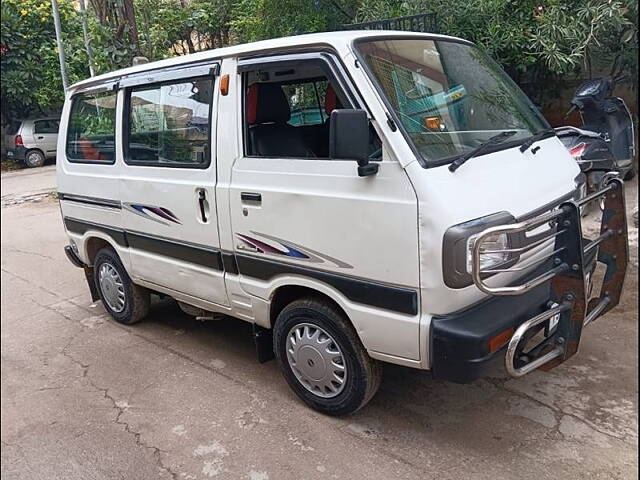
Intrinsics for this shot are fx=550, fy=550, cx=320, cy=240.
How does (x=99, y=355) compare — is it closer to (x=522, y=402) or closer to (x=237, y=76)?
(x=237, y=76)

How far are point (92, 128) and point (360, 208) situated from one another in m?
2.92

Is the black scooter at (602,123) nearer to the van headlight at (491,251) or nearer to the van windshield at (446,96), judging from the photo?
the van windshield at (446,96)

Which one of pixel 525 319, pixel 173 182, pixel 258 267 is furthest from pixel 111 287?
pixel 525 319

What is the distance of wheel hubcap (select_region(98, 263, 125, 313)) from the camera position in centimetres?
473

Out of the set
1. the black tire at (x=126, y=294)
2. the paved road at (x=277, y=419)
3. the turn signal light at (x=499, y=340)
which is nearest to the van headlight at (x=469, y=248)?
the turn signal light at (x=499, y=340)

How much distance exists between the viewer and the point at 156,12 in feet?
16.5

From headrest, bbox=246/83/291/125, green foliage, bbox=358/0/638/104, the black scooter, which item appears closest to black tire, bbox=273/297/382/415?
headrest, bbox=246/83/291/125

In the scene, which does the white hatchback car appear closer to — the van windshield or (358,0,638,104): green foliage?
(358,0,638,104): green foliage

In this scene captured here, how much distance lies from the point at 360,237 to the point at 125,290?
8.87ft

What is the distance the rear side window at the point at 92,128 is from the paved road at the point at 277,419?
1502 millimetres

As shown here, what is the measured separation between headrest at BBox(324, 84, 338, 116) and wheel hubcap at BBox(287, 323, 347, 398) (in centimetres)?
132

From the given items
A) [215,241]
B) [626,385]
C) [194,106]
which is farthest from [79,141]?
[626,385]

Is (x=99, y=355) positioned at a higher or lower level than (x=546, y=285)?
lower

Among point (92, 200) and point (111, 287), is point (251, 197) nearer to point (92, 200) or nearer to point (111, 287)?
point (92, 200)
